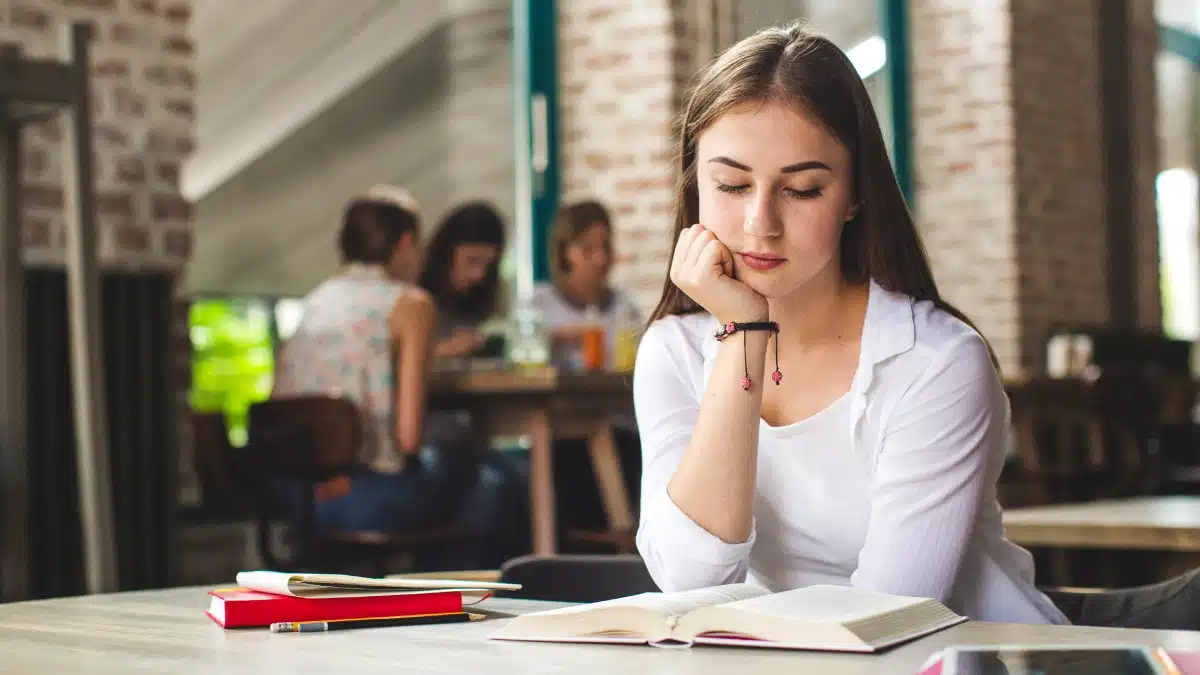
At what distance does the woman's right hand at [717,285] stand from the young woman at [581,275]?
3178 millimetres

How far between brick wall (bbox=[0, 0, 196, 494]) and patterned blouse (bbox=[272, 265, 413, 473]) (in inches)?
18.1

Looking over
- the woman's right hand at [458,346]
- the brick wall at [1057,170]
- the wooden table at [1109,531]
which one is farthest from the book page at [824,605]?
the brick wall at [1057,170]

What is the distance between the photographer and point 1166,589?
1.52 metres

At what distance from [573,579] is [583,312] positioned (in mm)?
3271

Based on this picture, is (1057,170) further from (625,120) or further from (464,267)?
(464,267)

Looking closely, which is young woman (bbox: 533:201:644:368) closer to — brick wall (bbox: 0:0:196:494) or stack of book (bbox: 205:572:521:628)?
brick wall (bbox: 0:0:196:494)

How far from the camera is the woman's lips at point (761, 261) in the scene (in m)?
1.56

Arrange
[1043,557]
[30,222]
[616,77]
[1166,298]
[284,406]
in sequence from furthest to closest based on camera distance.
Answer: [1166,298] < [616,77] < [30,222] < [284,406] < [1043,557]

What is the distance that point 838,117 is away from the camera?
5.15 ft

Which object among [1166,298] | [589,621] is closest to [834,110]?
[589,621]

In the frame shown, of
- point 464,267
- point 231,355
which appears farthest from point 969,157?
point 231,355

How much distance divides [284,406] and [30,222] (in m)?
0.85

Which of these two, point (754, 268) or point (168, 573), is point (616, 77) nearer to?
point (168, 573)

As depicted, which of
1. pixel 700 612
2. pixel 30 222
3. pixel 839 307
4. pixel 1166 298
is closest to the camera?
pixel 700 612
